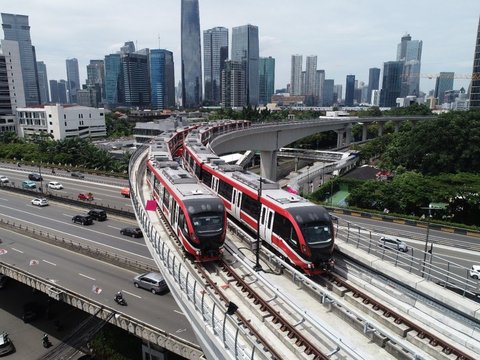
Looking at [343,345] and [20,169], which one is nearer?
[343,345]

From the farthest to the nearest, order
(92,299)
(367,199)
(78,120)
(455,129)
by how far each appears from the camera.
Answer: (78,120)
(455,129)
(367,199)
(92,299)

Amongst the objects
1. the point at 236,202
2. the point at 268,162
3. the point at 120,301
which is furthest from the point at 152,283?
the point at 268,162

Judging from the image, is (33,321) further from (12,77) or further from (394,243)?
(12,77)

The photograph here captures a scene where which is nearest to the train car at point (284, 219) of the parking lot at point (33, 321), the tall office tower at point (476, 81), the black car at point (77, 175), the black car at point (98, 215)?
the parking lot at point (33, 321)

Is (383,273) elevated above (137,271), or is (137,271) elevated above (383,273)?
(383,273)

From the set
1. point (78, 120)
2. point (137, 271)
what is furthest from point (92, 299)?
point (78, 120)

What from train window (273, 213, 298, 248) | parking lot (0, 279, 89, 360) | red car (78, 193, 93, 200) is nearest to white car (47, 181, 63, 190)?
red car (78, 193, 93, 200)

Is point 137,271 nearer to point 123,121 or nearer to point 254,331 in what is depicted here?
point 254,331
